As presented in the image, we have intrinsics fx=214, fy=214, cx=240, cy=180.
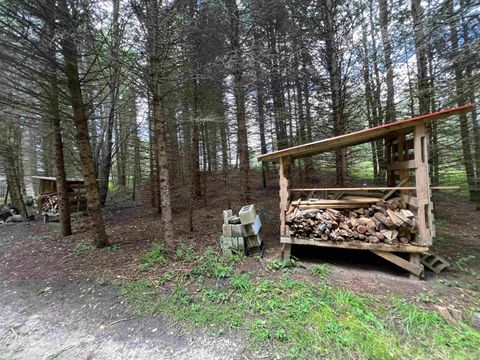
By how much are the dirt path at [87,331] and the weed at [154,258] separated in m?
0.75

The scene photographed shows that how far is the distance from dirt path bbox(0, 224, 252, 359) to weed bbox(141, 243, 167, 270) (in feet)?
2.44

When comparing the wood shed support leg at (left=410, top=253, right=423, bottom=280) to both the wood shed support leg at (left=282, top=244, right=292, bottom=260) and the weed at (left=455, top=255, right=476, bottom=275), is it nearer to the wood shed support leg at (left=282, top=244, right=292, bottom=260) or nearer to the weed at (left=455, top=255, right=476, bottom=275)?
the weed at (left=455, top=255, right=476, bottom=275)

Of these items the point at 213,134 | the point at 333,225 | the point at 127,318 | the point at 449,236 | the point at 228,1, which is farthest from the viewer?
the point at 213,134

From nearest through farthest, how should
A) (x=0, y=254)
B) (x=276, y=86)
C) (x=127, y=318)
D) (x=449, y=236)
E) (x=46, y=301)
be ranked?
1. (x=127, y=318)
2. (x=46, y=301)
3. (x=449, y=236)
4. (x=0, y=254)
5. (x=276, y=86)

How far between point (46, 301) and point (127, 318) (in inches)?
66.5

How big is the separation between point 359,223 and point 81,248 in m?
6.62

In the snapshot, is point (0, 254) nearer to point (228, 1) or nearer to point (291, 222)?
point (291, 222)

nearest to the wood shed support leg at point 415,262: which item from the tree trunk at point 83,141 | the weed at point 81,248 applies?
the tree trunk at point 83,141

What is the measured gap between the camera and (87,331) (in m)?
2.84

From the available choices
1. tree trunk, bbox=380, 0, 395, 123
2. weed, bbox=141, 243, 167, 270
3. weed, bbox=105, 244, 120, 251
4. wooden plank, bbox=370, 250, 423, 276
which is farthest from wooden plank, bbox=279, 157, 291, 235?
weed, bbox=105, 244, 120, 251

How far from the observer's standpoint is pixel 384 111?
7641 millimetres

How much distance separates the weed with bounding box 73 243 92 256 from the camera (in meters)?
5.33

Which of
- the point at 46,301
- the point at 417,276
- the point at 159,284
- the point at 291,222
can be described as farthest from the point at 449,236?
the point at 46,301

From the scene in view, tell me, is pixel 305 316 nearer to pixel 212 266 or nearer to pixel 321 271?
pixel 321 271
